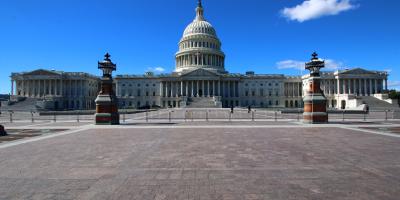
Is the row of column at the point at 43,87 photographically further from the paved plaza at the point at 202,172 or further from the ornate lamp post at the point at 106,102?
the paved plaza at the point at 202,172

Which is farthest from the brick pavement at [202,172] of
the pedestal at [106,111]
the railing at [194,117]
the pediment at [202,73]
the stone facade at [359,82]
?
the stone facade at [359,82]

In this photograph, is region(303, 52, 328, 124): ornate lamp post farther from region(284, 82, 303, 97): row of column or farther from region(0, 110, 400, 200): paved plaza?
region(284, 82, 303, 97): row of column

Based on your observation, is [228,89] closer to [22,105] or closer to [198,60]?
[198,60]

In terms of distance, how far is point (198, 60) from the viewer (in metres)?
141

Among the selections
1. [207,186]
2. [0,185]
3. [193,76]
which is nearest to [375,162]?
[207,186]

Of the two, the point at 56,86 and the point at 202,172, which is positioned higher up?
the point at 56,86

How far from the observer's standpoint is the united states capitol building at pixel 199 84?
434 ft

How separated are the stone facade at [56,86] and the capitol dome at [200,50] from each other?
49.8 metres

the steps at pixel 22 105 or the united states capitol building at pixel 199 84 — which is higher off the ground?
the united states capitol building at pixel 199 84

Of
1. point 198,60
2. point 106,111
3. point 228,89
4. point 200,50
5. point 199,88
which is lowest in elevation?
point 106,111

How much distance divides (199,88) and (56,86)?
6875cm

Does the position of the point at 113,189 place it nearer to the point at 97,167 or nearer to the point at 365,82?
the point at 97,167

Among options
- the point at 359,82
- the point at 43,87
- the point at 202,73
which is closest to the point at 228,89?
the point at 202,73

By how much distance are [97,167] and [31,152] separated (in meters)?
5.16
